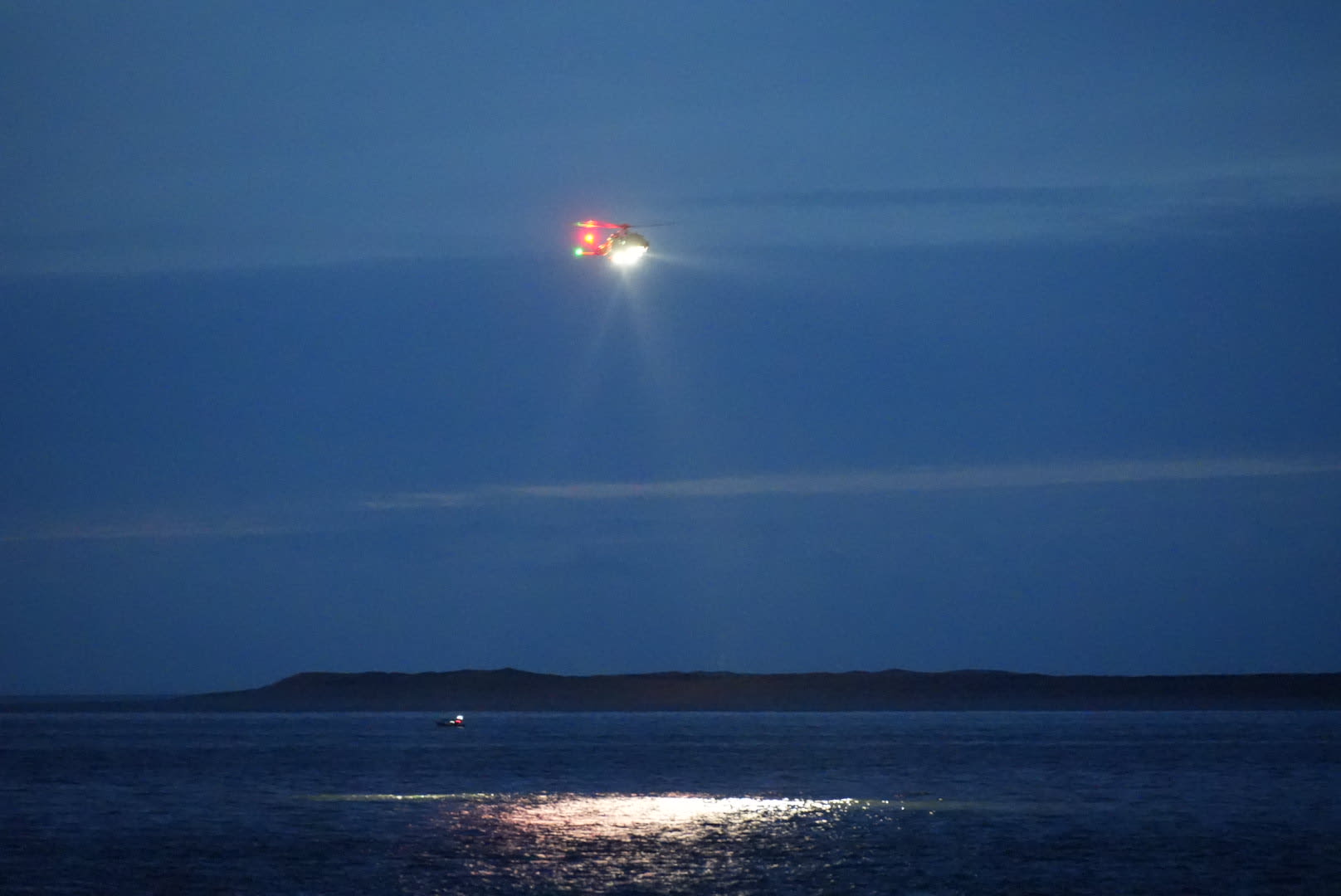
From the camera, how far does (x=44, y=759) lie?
92.2m

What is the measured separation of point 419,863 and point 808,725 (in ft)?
462

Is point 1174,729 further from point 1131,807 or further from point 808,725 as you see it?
point 1131,807

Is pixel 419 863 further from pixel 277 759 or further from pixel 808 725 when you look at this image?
pixel 808 725

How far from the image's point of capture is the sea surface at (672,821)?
3700 centimetres

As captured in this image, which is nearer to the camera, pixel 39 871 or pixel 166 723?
pixel 39 871

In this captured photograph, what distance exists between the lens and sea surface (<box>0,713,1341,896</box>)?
37000 mm

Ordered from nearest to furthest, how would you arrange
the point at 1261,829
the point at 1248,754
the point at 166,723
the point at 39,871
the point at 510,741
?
the point at 39,871 < the point at 1261,829 < the point at 1248,754 < the point at 510,741 < the point at 166,723

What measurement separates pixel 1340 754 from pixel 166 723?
136964mm

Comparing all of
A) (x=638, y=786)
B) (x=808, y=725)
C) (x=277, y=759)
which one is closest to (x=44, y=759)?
(x=277, y=759)

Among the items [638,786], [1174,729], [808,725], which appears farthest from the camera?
[808,725]

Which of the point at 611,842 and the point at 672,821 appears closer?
the point at 611,842

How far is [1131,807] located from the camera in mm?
57312

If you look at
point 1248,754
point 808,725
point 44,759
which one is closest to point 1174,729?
point 808,725

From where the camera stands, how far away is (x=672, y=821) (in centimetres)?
5081
